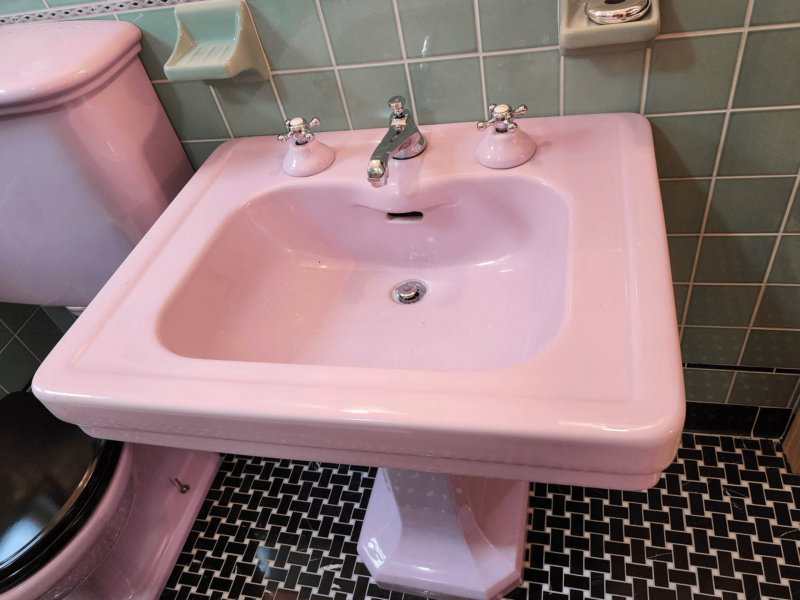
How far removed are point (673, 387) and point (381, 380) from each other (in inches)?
9.8

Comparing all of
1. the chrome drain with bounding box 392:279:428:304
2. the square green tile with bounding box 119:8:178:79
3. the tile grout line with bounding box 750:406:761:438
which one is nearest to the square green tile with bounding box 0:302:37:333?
the square green tile with bounding box 119:8:178:79

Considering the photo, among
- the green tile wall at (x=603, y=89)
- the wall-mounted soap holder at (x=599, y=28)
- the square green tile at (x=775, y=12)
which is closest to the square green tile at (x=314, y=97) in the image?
the green tile wall at (x=603, y=89)

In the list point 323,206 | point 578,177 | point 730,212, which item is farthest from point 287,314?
point 730,212

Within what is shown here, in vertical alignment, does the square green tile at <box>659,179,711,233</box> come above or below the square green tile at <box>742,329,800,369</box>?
above

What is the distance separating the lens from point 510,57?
2.55 ft

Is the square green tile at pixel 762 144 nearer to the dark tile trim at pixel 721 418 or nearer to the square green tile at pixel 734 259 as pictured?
the square green tile at pixel 734 259

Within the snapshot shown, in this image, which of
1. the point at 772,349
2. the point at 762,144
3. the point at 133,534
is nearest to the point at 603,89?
the point at 762,144

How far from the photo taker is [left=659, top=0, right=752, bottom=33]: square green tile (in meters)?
0.69

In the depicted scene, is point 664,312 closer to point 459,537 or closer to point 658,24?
point 658,24

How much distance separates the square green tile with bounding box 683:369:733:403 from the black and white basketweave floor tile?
0.12m

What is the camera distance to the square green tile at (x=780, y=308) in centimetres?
96

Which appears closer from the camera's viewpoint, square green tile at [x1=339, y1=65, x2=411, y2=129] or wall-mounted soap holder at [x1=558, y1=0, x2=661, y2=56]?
wall-mounted soap holder at [x1=558, y1=0, x2=661, y2=56]

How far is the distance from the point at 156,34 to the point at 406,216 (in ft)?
Answer: 1.46

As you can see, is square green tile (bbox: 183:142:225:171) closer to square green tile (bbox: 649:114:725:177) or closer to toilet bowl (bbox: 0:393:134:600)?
toilet bowl (bbox: 0:393:134:600)
